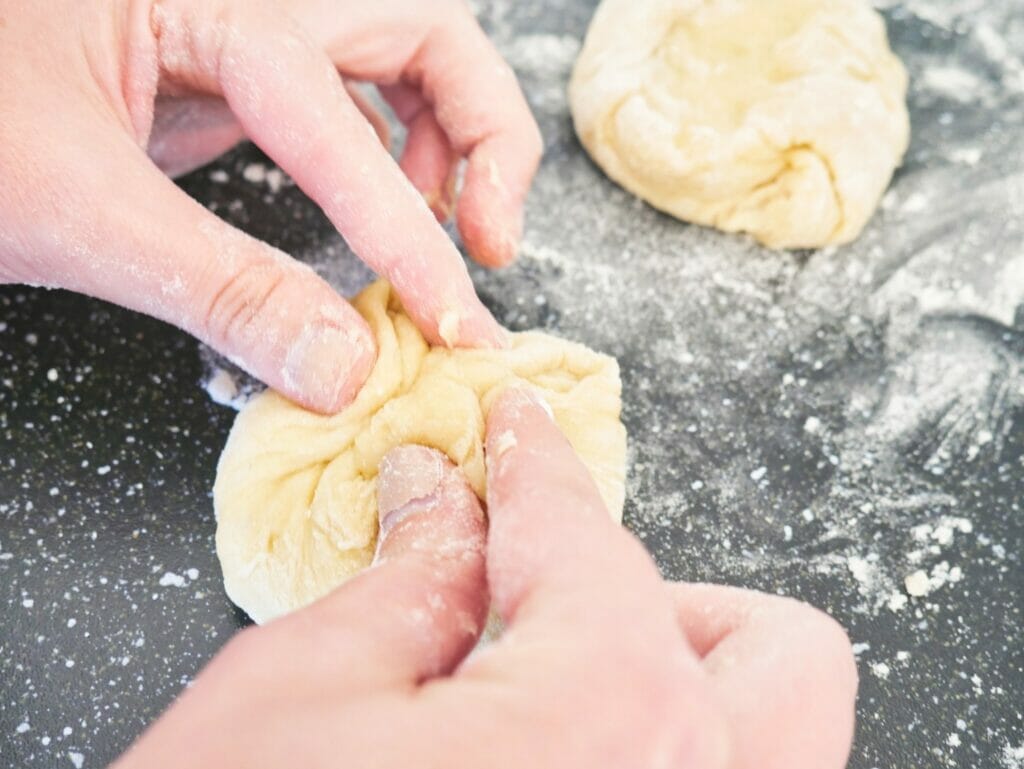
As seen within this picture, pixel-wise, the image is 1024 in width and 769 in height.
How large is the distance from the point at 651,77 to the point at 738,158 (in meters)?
0.26

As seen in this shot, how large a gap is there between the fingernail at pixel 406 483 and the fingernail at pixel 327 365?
0.12 metres

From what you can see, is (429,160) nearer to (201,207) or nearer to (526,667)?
(201,207)

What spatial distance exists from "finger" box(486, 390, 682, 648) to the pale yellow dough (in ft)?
0.69

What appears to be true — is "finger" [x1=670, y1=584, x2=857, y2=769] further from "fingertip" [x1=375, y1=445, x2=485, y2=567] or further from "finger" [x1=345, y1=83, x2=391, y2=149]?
"finger" [x1=345, y1=83, x2=391, y2=149]

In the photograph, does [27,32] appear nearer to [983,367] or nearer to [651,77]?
[651,77]

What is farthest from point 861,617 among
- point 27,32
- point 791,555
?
point 27,32

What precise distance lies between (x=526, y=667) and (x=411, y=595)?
169 mm

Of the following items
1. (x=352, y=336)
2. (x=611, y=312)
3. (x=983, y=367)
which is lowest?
(x=983, y=367)

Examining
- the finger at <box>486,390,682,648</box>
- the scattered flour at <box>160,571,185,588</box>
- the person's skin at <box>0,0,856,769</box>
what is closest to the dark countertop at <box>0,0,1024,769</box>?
the scattered flour at <box>160,571,185,588</box>

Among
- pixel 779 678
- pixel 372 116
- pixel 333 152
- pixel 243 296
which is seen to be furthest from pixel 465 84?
pixel 779 678

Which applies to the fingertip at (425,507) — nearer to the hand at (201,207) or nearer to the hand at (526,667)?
the hand at (526,667)

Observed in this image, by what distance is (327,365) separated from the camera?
112cm

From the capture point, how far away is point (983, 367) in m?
1.58

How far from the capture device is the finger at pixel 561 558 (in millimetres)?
724
